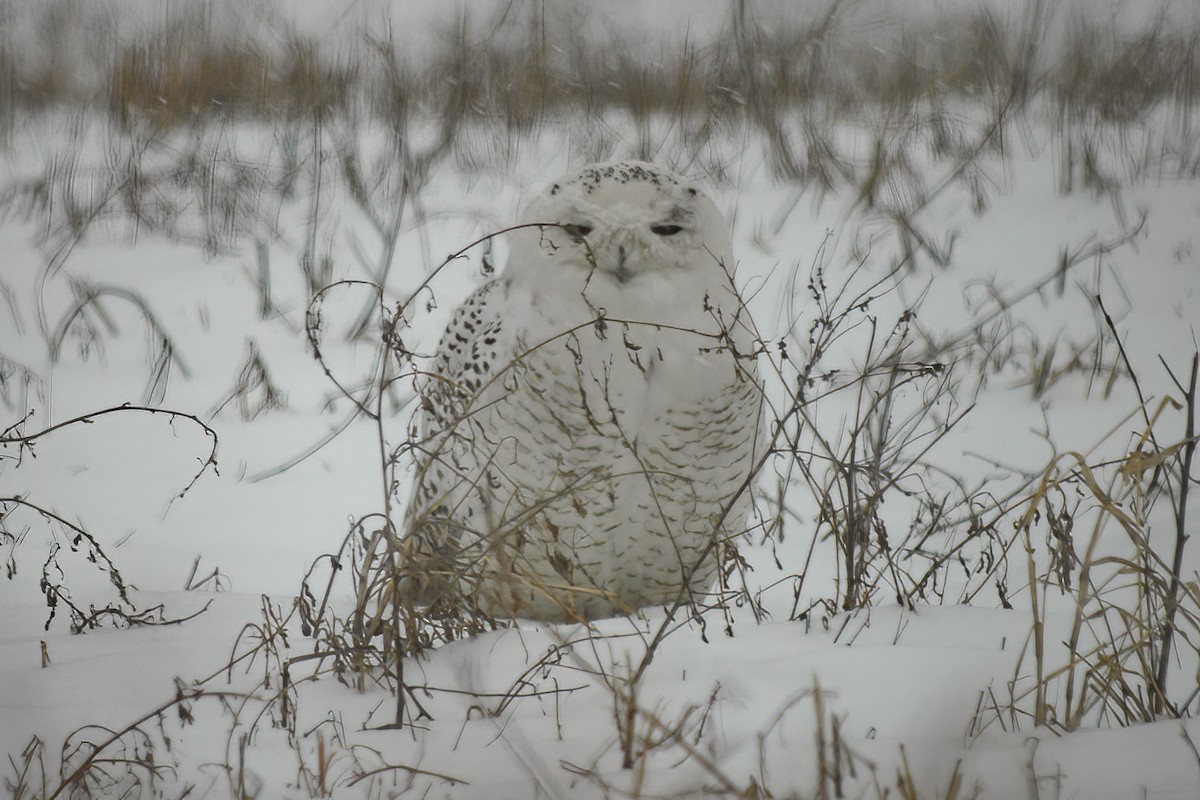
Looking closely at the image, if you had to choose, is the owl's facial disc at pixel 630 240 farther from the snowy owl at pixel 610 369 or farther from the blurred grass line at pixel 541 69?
the blurred grass line at pixel 541 69

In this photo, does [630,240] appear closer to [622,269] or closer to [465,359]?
[622,269]

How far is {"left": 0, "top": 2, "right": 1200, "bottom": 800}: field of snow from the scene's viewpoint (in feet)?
3.66

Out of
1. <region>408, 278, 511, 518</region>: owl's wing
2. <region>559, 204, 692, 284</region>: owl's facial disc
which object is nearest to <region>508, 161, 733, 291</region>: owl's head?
<region>559, 204, 692, 284</region>: owl's facial disc

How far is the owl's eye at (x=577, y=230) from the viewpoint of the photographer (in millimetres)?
1774

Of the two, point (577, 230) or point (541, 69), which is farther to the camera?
point (541, 69)

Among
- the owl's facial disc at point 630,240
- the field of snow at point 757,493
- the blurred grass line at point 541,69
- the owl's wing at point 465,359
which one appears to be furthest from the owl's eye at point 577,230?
the blurred grass line at point 541,69

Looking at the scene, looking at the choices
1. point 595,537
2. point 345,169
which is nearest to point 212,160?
Result: point 345,169

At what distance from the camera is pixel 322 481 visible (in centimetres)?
276

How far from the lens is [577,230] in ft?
5.85

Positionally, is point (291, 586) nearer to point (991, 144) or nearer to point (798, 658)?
point (798, 658)

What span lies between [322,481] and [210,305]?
4.31 feet

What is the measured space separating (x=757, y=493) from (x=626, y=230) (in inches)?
33.6

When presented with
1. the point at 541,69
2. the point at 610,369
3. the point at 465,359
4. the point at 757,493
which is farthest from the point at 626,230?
the point at 541,69

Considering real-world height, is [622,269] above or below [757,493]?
above
